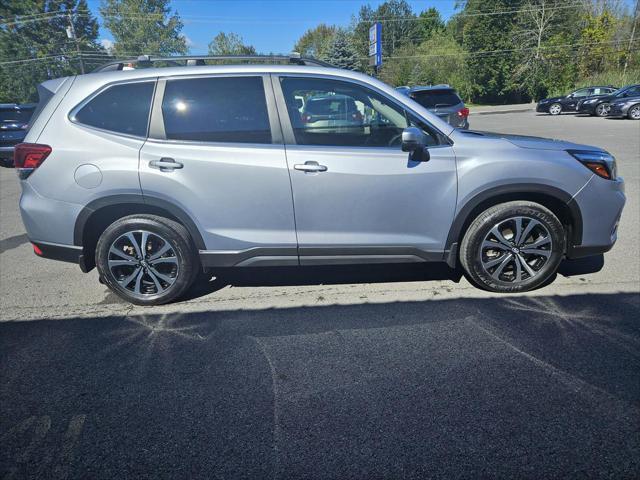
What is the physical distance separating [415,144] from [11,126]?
11254 mm

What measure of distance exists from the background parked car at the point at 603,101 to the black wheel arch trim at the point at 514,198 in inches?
846

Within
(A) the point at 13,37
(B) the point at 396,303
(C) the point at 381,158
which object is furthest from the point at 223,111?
(A) the point at 13,37

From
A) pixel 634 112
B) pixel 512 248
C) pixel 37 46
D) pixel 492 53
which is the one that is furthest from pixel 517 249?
pixel 37 46

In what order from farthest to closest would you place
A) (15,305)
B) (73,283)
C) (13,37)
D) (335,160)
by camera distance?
(13,37) → (73,283) → (15,305) → (335,160)

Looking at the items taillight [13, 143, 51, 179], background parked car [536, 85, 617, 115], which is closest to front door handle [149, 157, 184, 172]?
taillight [13, 143, 51, 179]

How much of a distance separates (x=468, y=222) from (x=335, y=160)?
125cm

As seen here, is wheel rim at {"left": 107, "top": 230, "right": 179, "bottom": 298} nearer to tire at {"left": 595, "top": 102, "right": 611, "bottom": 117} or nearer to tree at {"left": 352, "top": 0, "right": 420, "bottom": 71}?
tire at {"left": 595, "top": 102, "right": 611, "bottom": 117}

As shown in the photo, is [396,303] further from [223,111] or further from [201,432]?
[223,111]

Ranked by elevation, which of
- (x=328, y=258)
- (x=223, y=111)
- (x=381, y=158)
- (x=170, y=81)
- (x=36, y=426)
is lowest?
(x=36, y=426)

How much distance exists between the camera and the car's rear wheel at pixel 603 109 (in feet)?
68.7

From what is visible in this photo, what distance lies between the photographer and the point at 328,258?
3355mm

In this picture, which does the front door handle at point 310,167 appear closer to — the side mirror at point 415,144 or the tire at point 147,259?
the side mirror at point 415,144

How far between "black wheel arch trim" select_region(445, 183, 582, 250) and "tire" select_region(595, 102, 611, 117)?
73.2 feet

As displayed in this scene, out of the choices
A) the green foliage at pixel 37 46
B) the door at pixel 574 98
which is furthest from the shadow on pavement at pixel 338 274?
Result: the green foliage at pixel 37 46
